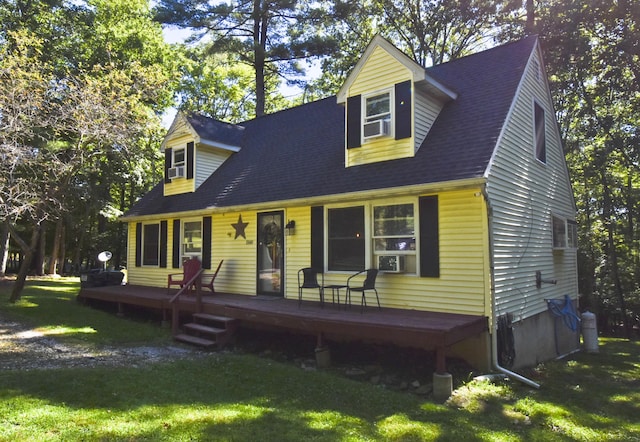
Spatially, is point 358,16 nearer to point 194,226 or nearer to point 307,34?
point 307,34

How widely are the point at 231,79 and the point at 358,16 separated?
11.7m

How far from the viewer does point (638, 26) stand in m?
12.8

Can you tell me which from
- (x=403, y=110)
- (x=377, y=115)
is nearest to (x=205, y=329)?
(x=377, y=115)

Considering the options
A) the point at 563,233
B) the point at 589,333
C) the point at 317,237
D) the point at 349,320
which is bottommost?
the point at 589,333

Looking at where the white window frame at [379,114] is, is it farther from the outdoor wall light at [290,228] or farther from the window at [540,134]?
the window at [540,134]

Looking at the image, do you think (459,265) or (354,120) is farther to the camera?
(354,120)

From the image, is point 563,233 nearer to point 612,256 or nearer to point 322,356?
point 322,356

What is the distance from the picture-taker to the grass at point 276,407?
4.02 m

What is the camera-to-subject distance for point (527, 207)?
8.23 meters

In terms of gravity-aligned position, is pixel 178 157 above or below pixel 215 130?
below

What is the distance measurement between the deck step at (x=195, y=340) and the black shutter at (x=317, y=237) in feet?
7.95

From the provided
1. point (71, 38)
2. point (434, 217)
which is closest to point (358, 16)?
point (71, 38)

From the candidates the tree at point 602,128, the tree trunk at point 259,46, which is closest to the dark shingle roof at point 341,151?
the tree at point 602,128

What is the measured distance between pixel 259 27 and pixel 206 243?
14.6 meters
